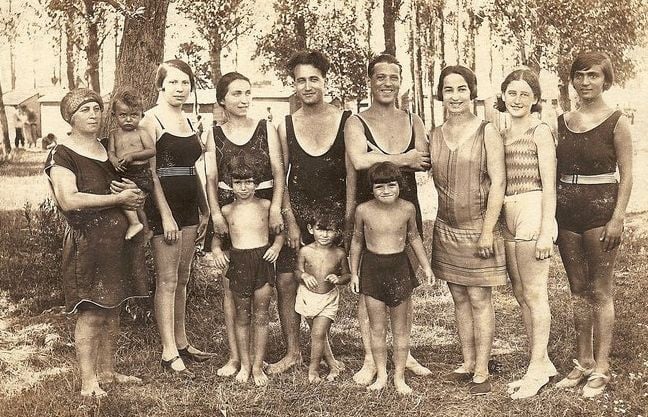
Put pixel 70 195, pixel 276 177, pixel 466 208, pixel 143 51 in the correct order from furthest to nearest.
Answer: pixel 143 51 < pixel 276 177 < pixel 466 208 < pixel 70 195

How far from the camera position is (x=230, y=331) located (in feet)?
12.4

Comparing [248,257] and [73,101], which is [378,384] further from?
[73,101]

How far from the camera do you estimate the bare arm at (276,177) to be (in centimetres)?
369

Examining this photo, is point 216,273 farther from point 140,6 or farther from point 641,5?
point 641,5

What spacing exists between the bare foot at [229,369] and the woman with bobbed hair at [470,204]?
4.47 ft

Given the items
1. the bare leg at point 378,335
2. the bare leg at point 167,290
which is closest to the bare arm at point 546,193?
the bare leg at point 378,335

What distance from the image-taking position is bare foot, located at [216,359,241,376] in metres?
3.80

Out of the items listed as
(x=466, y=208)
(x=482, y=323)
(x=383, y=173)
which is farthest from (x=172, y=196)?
(x=482, y=323)

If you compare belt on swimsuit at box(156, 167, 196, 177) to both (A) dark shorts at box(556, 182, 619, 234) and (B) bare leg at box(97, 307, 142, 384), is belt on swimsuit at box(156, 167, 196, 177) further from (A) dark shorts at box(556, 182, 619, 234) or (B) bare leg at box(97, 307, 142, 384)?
(A) dark shorts at box(556, 182, 619, 234)

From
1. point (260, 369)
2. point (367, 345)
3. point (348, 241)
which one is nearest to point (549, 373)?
point (367, 345)

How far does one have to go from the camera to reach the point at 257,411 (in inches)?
135

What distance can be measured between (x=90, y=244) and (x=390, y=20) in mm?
2795

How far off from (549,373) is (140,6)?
345cm

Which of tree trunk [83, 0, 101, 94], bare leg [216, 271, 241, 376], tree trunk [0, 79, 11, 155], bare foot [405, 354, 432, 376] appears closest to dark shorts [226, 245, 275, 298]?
bare leg [216, 271, 241, 376]
